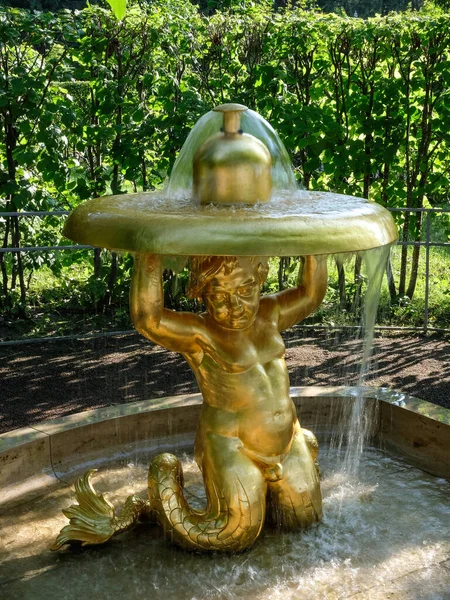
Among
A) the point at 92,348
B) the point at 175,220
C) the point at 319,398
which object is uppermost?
the point at 175,220

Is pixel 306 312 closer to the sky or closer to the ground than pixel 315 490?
closer to the sky

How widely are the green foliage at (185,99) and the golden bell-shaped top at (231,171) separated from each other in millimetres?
4396

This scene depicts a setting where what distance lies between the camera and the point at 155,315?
3.51 meters

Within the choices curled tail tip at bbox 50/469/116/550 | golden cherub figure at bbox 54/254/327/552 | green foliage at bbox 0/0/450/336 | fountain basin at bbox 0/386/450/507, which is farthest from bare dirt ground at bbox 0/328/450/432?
golden cherub figure at bbox 54/254/327/552

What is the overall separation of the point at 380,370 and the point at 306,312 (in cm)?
306

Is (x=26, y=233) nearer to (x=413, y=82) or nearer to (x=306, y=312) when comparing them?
(x=413, y=82)

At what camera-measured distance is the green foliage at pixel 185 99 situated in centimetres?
779

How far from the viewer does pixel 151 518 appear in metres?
3.94

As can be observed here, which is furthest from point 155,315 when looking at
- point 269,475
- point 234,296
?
point 269,475

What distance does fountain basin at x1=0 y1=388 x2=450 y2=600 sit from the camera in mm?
3447

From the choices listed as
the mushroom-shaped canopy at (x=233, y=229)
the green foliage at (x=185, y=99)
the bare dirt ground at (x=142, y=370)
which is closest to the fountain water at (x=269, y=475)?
the mushroom-shaped canopy at (x=233, y=229)

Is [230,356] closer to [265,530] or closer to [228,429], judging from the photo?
[228,429]

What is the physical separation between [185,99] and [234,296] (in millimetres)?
4565

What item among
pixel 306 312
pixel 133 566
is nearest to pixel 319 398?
pixel 306 312
